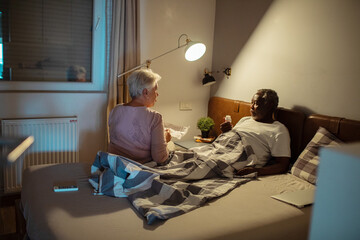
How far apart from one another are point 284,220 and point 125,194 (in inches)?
35.3

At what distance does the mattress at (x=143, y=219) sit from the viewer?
1549 millimetres

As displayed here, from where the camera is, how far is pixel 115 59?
3264mm

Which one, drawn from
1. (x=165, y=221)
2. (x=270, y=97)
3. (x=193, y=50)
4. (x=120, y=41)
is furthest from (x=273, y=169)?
(x=120, y=41)

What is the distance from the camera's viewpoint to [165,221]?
167 centimetres

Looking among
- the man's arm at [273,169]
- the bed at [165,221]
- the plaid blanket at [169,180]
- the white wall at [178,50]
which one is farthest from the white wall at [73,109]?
the man's arm at [273,169]

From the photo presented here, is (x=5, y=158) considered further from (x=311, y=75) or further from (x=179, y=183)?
(x=311, y=75)

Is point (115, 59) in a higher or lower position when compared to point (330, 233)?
higher

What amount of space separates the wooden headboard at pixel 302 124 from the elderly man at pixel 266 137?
12 cm

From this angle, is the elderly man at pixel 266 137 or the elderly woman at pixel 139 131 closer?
the elderly woman at pixel 139 131

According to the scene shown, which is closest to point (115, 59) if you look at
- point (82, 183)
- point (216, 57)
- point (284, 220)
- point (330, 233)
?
point (216, 57)

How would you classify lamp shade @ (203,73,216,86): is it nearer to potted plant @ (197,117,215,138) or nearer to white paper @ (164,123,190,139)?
potted plant @ (197,117,215,138)

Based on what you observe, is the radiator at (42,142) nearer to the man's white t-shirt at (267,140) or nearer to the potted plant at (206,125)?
the potted plant at (206,125)

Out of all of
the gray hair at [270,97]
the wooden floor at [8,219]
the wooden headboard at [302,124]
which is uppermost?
the gray hair at [270,97]

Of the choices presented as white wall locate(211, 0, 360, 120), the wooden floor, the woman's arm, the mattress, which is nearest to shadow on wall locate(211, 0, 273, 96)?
white wall locate(211, 0, 360, 120)
